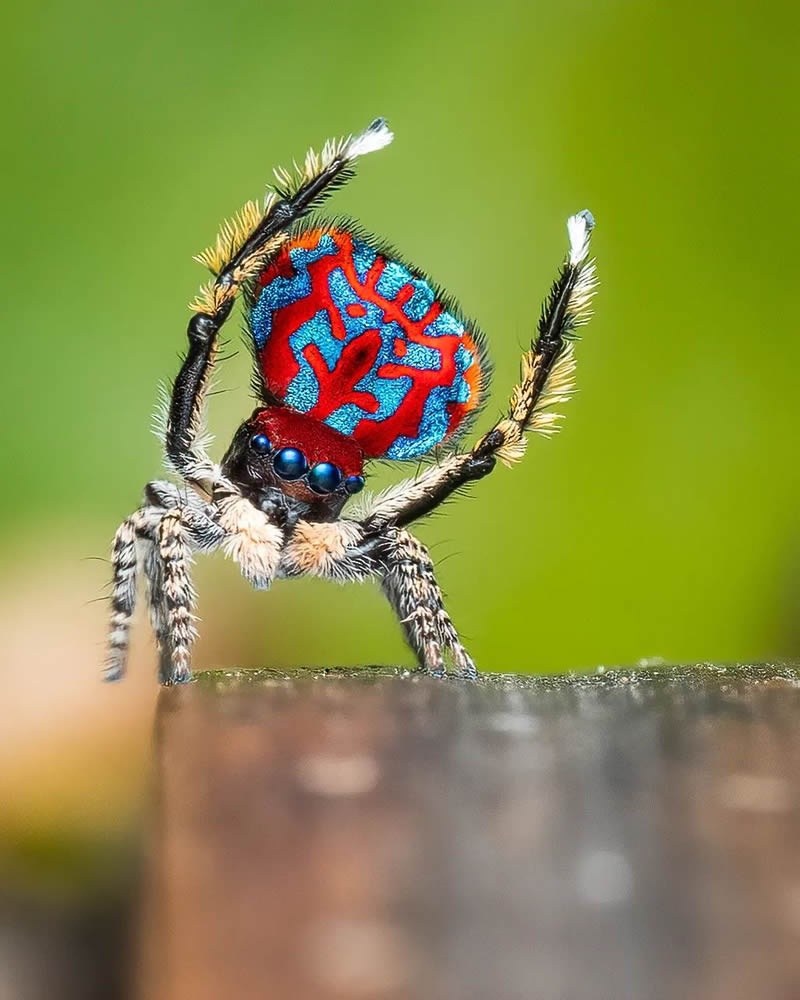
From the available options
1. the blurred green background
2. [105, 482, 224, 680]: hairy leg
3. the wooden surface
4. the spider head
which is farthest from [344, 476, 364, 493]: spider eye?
the blurred green background

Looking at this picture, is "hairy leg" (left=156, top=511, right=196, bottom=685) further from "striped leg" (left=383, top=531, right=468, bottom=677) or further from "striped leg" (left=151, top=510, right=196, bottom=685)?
"striped leg" (left=383, top=531, right=468, bottom=677)

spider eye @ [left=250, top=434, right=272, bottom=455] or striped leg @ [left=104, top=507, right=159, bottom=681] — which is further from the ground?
spider eye @ [left=250, top=434, right=272, bottom=455]

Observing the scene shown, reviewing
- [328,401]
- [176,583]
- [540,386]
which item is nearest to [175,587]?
[176,583]

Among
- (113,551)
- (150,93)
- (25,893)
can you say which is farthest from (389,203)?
(25,893)

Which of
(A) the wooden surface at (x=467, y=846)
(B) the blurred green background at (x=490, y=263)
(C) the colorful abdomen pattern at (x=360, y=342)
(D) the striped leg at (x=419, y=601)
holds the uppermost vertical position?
(B) the blurred green background at (x=490, y=263)

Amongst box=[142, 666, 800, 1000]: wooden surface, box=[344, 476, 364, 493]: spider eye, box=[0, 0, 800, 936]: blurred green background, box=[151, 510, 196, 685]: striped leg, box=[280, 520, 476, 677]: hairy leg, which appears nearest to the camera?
box=[142, 666, 800, 1000]: wooden surface

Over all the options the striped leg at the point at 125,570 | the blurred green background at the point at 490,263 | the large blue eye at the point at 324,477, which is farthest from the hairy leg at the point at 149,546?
the blurred green background at the point at 490,263

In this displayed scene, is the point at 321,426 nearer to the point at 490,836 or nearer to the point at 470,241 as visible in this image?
the point at 490,836

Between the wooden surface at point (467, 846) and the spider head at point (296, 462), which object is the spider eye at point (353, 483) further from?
the wooden surface at point (467, 846)
